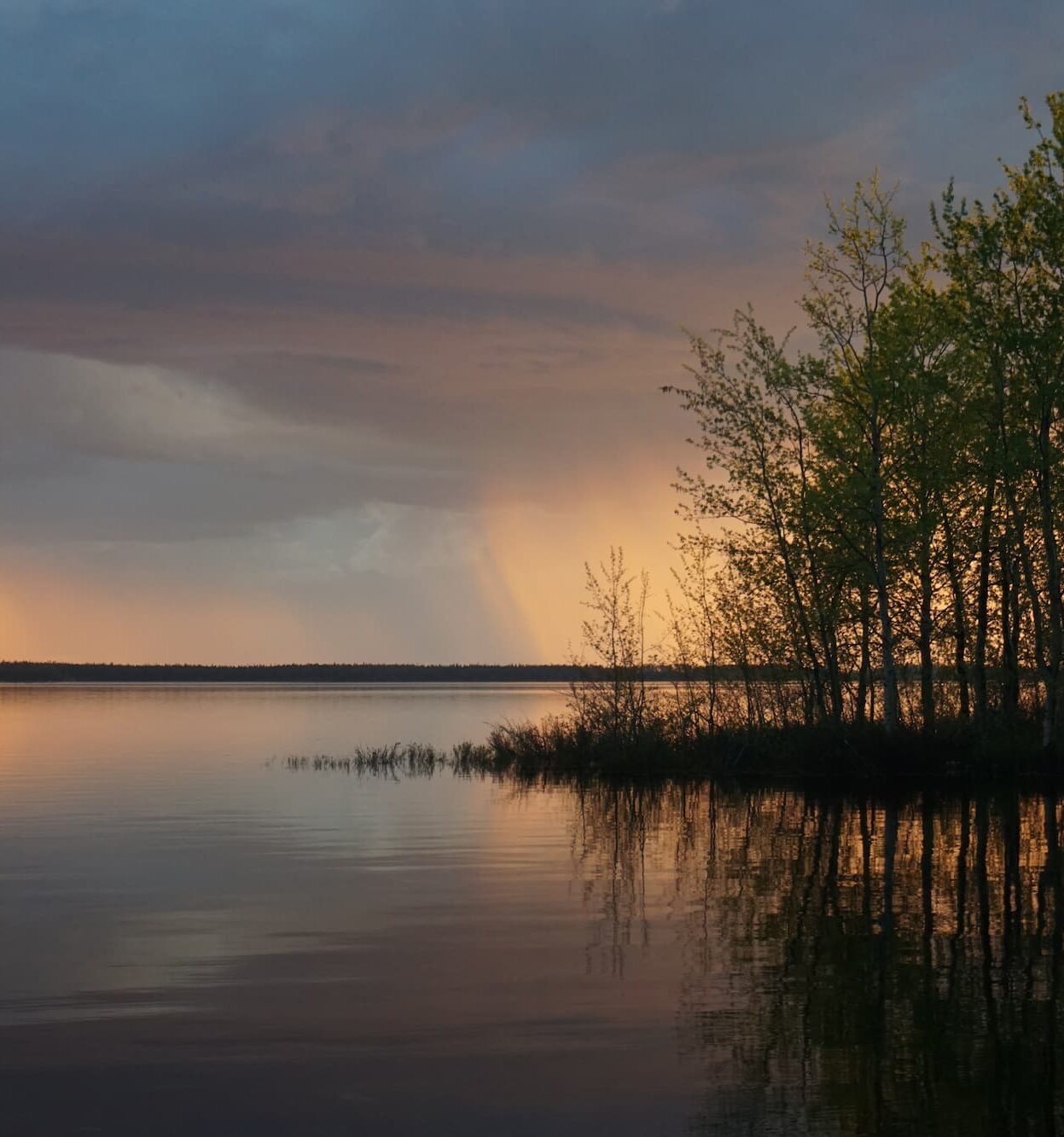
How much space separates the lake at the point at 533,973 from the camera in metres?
9.77

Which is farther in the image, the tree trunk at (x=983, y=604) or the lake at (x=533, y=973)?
the tree trunk at (x=983, y=604)

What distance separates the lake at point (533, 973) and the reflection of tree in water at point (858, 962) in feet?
0.15

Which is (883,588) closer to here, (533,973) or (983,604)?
(983,604)

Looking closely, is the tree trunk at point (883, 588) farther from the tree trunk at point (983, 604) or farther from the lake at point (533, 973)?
the lake at point (533, 973)

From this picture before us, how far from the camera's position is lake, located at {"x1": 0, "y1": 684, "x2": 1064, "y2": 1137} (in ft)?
32.0

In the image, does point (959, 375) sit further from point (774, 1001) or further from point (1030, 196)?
point (774, 1001)

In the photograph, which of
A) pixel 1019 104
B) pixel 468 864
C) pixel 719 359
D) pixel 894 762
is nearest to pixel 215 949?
pixel 468 864

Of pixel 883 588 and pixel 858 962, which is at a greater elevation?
pixel 883 588

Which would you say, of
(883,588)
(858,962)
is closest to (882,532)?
(883,588)

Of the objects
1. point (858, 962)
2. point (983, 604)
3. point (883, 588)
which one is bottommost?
point (858, 962)

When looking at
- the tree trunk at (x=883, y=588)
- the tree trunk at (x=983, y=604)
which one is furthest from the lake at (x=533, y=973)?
the tree trunk at (x=983, y=604)

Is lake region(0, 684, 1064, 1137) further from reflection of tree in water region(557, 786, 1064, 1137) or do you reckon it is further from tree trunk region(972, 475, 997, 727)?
tree trunk region(972, 475, 997, 727)

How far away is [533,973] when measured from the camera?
14219 mm

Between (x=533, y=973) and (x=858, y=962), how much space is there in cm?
331
